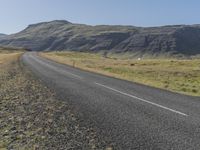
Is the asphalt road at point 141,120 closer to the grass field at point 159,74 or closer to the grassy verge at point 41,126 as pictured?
the grassy verge at point 41,126

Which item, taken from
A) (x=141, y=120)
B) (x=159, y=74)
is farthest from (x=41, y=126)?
(x=159, y=74)

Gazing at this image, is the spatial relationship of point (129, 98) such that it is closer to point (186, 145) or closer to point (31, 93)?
point (31, 93)

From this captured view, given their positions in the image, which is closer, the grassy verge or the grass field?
the grassy verge

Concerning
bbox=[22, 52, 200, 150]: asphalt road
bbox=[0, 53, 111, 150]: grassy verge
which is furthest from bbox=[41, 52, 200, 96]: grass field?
bbox=[0, 53, 111, 150]: grassy verge

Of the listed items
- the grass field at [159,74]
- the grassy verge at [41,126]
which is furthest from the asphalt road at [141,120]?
the grass field at [159,74]

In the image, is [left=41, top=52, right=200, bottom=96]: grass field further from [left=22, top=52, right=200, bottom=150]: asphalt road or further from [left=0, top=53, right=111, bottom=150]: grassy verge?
[left=0, top=53, right=111, bottom=150]: grassy verge

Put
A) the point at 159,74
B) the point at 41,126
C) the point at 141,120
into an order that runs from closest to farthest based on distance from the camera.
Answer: the point at 41,126 < the point at 141,120 < the point at 159,74

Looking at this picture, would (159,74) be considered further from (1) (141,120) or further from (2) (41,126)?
(2) (41,126)

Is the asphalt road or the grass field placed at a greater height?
the asphalt road

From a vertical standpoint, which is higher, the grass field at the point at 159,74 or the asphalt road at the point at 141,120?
the asphalt road at the point at 141,120

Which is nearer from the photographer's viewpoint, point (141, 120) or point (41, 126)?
point (41, 126)

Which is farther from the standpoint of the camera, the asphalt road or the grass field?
the grass field

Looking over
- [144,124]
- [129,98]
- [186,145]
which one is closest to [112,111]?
[144,124]

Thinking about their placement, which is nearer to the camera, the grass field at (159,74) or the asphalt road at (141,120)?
the asphalt road at (141,120)
